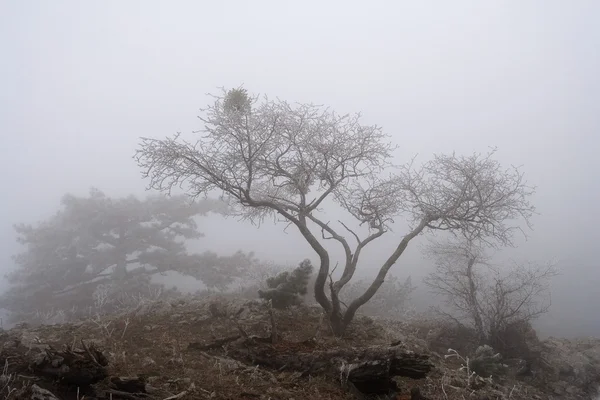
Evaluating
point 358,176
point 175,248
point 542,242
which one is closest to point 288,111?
point 358,176

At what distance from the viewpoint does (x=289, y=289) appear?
36.3ft

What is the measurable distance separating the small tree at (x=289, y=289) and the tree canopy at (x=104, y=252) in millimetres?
14285

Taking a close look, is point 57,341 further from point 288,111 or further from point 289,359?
point 288,111

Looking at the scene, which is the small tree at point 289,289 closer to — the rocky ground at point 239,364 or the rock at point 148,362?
the rocky ground at point 239,364

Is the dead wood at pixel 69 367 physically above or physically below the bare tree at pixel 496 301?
below

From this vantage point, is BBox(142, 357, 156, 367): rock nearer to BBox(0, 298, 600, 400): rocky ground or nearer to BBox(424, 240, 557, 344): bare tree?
BBox(0, 298, 600, 400): rocky ground

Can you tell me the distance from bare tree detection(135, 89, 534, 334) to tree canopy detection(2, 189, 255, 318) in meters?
14.7

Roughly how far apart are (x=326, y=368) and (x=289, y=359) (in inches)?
30.5

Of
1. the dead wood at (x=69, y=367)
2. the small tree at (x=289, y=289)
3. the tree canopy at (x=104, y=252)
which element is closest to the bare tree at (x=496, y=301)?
the small tree at (x=289, y=289)

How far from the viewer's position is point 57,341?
770 cm

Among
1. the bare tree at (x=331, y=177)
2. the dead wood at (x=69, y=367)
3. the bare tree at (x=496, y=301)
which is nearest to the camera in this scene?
the dead wood at (x=69, y=367)

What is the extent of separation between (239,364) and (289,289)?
4.79 metres

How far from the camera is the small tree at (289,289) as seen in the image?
10.9m

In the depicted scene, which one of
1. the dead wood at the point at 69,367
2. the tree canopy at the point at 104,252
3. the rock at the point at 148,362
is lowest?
the rock at the point at 148,362
